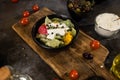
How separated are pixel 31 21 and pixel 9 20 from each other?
0.61ft

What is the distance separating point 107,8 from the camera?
1.68 metres

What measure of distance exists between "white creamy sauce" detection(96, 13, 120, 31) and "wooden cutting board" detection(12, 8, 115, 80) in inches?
5.7

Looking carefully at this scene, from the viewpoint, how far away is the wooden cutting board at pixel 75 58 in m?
1.22

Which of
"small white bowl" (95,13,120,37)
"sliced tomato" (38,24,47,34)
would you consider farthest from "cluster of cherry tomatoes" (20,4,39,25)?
"small white bowl" (95,13,120,37)

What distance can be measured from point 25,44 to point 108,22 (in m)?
0.59

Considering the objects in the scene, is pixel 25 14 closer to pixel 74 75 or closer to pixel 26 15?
pixel 26 15

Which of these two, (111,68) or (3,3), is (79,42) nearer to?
(111,68)

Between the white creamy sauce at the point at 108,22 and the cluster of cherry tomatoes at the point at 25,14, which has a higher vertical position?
the cluster of cherry tomatoes at the point at 25,14

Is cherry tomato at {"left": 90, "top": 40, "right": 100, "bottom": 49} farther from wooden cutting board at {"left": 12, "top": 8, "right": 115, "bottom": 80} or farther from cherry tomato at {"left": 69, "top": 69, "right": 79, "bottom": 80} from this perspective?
cherry tomato at {"left": 69, "top": 69, "right": 79, "bottom": 80}

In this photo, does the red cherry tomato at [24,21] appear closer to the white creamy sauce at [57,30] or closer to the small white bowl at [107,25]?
the white creamy sauce at [57,30]

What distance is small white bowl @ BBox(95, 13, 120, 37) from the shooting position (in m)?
1.40


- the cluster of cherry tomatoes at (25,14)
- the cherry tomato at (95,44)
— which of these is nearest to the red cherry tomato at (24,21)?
the cluster of cherry tomatoes at (25,14)

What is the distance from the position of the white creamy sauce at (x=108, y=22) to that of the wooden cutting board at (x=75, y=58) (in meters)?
0.14

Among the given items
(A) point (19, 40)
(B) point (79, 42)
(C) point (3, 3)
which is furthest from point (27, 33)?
(C) point (3, 3)
